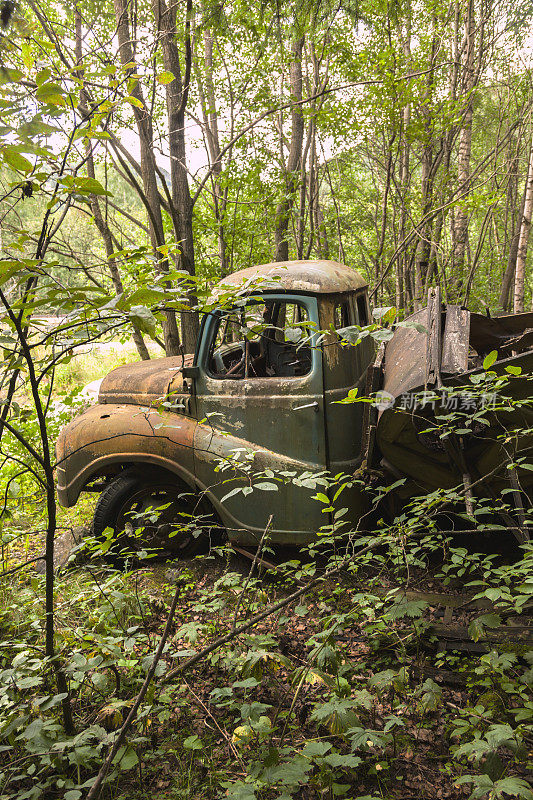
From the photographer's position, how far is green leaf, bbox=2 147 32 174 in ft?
4.60

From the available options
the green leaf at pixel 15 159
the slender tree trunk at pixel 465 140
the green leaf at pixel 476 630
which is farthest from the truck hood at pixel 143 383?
the slender tree trunk at pixel 465 140

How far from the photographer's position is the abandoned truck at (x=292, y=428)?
9.60 ft

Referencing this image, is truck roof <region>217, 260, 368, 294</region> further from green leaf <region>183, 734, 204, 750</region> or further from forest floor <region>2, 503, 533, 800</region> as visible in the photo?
green leaf <region>183, 734, 204, 750</region>

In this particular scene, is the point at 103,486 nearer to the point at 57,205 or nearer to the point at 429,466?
the point at 429,466

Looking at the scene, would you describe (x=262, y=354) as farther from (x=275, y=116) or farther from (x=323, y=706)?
(x=275, y=116)

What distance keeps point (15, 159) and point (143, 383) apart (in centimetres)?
266

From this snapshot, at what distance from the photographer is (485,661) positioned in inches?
88.1

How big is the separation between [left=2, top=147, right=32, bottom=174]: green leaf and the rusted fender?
211 centimetres

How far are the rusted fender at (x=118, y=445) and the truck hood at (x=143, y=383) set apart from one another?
0.10m

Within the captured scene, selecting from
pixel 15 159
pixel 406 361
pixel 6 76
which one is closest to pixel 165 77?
pixel 15 159

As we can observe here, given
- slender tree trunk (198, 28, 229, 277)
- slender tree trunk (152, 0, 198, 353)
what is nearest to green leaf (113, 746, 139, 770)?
slender tree trunk (152, 0, 198, 353)

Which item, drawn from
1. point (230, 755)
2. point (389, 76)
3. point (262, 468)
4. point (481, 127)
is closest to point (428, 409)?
point (262, 468)

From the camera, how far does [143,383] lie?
405 centimetres

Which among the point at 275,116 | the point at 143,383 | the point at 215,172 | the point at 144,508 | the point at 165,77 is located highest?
the point at 275,116
